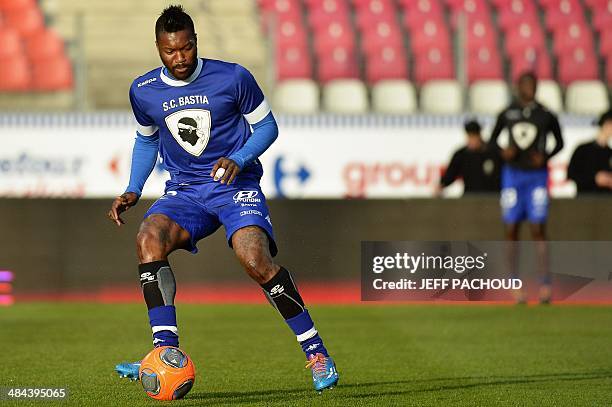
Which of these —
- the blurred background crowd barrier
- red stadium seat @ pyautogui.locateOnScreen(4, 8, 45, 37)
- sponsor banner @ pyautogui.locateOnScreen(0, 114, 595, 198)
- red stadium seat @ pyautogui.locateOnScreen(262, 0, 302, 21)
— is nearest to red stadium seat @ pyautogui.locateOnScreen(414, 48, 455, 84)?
the blurred background crowd barrier

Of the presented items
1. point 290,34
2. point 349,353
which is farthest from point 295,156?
point 349,353

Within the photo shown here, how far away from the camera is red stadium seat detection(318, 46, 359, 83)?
15969mm

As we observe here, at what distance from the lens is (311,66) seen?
1645 cm

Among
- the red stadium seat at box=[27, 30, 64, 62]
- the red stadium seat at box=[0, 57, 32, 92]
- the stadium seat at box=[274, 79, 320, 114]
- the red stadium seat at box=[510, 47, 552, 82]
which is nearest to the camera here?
the red stadium seat at box=[0, 57, 32, 92]

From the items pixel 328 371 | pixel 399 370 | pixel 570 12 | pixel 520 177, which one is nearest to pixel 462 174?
pixel 520 177

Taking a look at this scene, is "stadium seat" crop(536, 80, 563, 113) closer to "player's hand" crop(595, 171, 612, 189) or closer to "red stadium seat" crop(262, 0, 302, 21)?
"player's hand" crop(595, 171, 612, 189)

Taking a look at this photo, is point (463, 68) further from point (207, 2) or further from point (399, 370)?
point (399, 370)

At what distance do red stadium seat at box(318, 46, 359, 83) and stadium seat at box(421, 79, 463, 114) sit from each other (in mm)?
970

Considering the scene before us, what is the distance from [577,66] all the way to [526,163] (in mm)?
4167

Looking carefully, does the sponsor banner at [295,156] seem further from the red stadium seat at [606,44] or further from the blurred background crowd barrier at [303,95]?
the red stadium seat at [606,44]

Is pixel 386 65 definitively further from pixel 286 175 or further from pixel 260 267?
pixel 260 267

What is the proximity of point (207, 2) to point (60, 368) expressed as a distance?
354 inches

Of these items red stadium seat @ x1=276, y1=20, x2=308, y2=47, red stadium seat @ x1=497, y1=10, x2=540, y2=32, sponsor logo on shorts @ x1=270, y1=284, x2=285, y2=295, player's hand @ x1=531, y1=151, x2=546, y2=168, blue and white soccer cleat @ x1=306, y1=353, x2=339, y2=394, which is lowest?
blue and white soccer cleat @ x1=306, y1=353, x2=339, y2=394

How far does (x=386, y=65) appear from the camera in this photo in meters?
15.9
